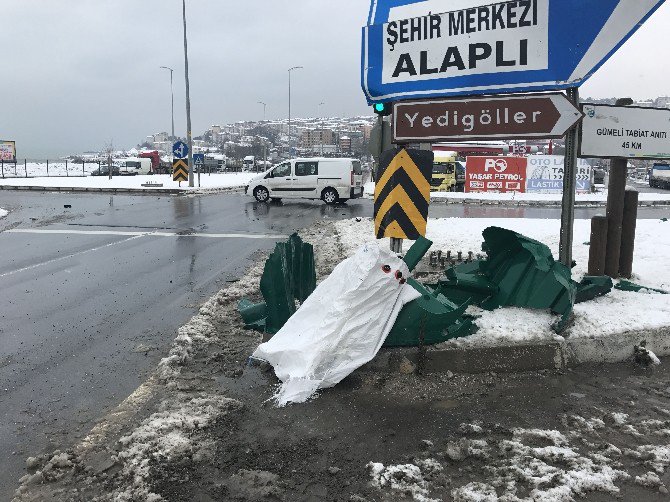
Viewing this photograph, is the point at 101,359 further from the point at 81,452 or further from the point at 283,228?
the point at 283,228

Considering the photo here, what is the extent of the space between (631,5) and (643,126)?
156cm

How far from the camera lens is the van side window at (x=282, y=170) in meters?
23.3

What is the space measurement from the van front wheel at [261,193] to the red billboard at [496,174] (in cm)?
1094

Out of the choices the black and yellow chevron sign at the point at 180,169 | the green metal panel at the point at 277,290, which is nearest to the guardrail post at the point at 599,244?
the green metal panel at the point at 277,290

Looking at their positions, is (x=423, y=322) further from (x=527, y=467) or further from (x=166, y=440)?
(x=166, y=440)

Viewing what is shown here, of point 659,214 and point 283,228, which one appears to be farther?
point 659,214

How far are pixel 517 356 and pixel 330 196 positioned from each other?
1842 cm

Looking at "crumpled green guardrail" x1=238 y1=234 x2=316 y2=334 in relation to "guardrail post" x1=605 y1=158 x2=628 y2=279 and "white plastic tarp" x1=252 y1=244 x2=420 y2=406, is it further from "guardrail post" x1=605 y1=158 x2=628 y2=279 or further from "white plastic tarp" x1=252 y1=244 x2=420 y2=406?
"guardrail post" x1=605 y1=158 x2=628 y2=279

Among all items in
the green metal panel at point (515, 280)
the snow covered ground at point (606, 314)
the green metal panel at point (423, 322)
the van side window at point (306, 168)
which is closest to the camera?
the green metal panel at point (423, 322)

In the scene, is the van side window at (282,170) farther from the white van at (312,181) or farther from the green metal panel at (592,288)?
the green metal panel at (592,288)

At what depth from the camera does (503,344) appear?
183 inches

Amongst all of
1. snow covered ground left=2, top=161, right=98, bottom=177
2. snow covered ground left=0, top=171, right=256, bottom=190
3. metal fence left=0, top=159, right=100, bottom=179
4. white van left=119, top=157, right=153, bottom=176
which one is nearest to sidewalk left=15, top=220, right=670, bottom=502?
snow covered ground left=0, top=171, right=256, bottom=190

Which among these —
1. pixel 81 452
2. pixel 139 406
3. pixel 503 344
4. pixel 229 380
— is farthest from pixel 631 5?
pixel 81 452

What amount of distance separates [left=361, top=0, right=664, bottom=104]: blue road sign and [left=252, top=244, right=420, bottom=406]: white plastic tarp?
2.55 metres
